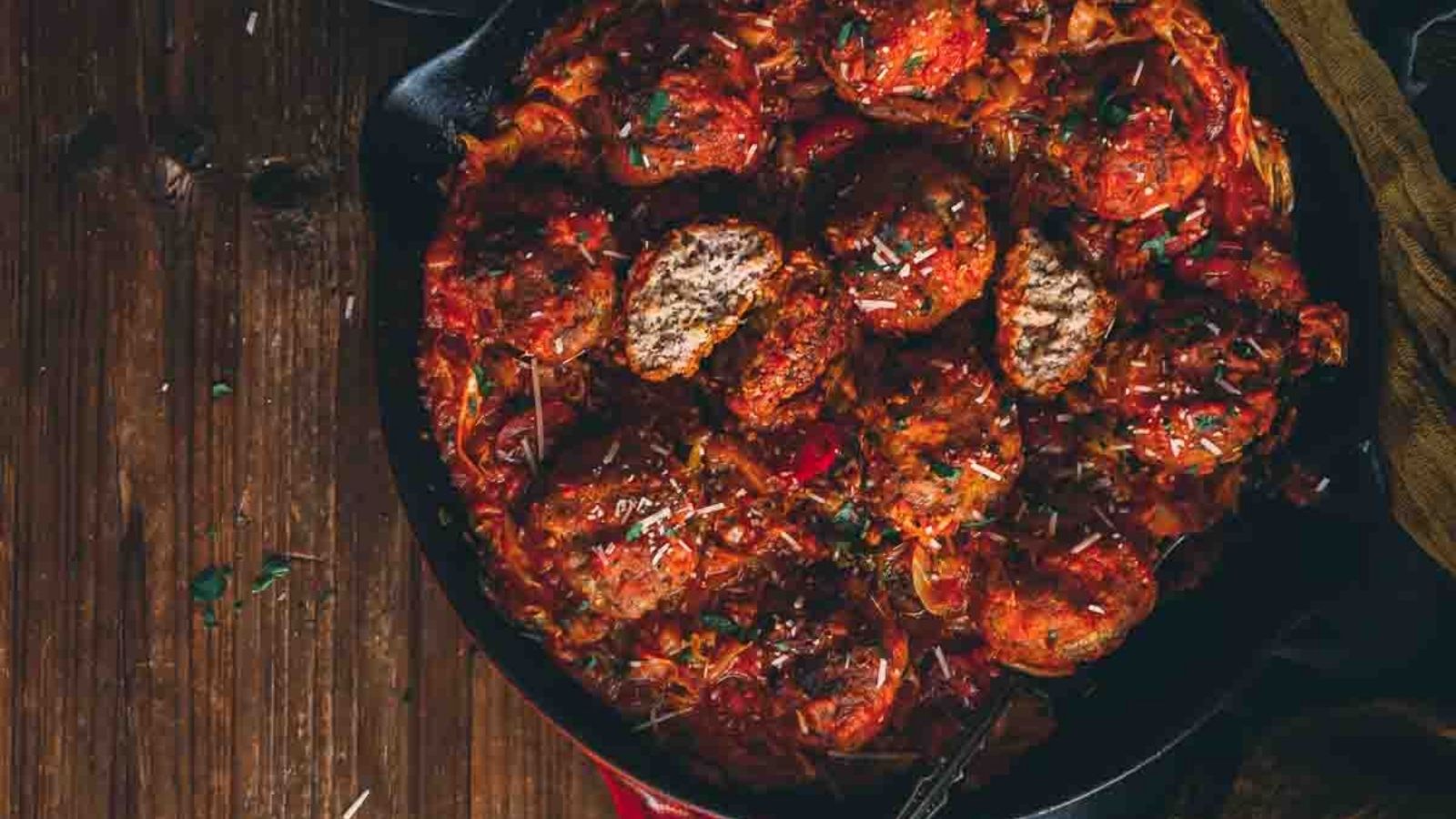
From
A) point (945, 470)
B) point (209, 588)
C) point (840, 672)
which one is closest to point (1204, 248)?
point (945, 470)

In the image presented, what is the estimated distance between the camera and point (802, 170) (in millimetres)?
3988

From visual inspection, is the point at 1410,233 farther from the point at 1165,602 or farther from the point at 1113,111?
the point at 1165,602

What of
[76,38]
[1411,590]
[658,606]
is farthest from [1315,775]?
[76,38]

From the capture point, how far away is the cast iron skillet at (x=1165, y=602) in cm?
383

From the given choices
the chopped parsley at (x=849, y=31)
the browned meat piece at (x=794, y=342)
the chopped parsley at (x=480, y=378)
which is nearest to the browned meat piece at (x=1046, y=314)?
the browned meat piece at (x=794, y=342)

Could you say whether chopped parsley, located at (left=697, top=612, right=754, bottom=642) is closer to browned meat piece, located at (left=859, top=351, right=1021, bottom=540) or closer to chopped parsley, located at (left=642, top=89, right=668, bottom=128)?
browned meat piece, located at (left=859, top=351, right=1021, bottom=540)

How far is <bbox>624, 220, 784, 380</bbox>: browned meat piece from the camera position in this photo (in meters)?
3.83

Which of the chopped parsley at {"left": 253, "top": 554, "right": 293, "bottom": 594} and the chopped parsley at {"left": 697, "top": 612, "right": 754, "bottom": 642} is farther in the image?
the chopped parsley at {"left": 253, "top": 554, "right": 293, "bottom": 594}

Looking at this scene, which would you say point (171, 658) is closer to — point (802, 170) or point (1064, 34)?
point (802, 170)

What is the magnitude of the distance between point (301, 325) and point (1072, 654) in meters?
2.58

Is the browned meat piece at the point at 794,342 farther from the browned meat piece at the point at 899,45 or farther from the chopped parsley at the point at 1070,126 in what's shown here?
the chopped parsley at the point at 1070,126

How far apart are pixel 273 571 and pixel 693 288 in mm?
1813

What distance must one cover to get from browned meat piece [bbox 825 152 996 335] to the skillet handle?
1.63 metres

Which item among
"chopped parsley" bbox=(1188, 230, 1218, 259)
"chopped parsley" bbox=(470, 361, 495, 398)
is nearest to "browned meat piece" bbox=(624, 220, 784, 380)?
"chopped parsley" bbox=(470, 361, 495, 398)
